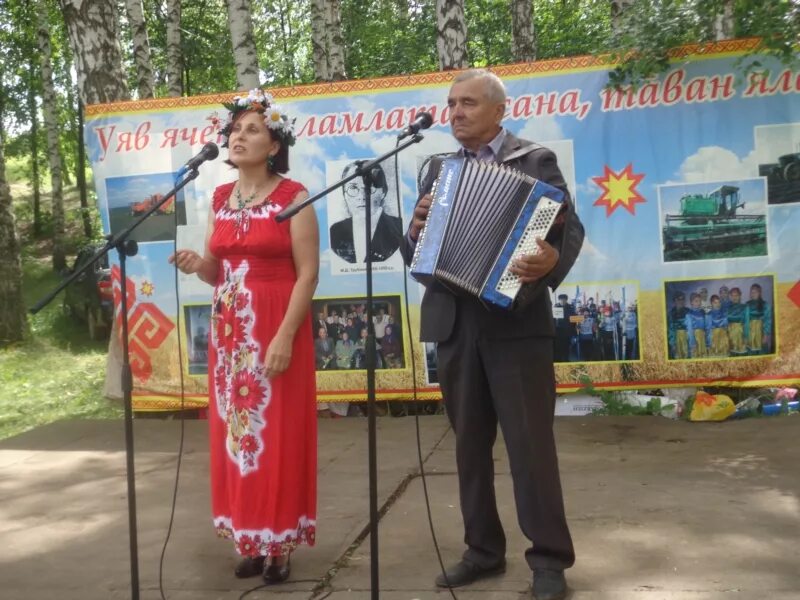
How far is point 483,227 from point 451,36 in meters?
6.63

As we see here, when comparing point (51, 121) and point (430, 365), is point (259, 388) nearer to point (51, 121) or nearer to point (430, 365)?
point (430, 365)

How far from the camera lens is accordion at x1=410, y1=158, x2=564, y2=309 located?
10.9 ft

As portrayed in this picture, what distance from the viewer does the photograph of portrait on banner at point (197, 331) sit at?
7535 mm

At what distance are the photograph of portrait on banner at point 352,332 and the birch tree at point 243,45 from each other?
150 inches

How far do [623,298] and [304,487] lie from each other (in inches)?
145

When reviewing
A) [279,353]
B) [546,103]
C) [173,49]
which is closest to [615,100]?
[546,103]

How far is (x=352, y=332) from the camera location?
7332 millimetres

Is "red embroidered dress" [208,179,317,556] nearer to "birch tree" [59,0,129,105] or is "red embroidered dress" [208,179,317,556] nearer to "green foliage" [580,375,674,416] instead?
"green foliage" [580,375,674,416]

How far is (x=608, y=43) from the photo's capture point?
22.7 feet

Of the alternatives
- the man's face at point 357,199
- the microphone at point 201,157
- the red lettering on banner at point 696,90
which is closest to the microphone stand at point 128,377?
the microphone at point 201,157

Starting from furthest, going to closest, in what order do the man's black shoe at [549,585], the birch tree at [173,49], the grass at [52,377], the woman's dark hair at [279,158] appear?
the birch tree at [173,49] → the grass at [52,377] → the woman's dark hair at [279,158] → the man's black shoe at [549,585]

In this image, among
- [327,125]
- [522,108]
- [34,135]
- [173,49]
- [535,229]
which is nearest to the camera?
[535,229]

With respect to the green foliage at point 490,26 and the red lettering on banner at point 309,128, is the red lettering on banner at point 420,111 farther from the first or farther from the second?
the green foliage at point 490,26

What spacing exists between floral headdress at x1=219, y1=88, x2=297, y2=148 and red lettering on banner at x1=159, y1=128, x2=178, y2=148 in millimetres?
3579
